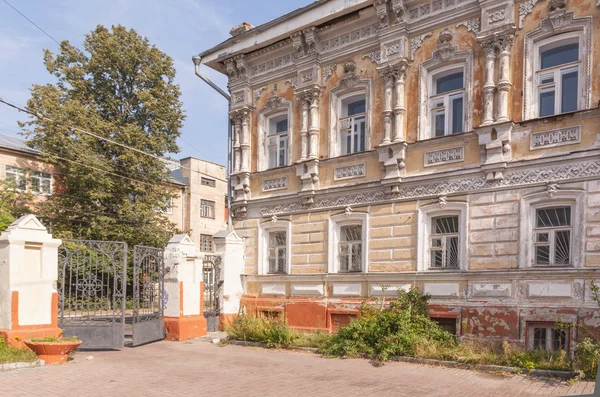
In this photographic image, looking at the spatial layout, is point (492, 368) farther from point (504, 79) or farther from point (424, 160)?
point (504, 79)

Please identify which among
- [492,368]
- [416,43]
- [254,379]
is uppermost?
[416,43]

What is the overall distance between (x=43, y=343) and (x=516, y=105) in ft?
36.7

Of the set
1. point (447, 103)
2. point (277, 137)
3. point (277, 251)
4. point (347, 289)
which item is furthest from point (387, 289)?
Result: point (277, 137)

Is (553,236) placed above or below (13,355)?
above

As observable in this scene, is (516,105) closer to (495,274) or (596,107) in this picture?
(596,107)

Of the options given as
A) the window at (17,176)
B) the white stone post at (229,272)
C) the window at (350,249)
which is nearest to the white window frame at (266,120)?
the white stone post at (229,272)

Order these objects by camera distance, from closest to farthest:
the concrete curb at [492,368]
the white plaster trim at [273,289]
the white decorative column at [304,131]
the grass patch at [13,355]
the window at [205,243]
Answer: the concrete curb at [492,368], the grass patch at [13,355], the white decorative column at [304,131], the white plaster trim at [273,289], the window at [205,243]

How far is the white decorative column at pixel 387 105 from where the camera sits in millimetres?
13133

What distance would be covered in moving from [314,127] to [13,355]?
931 centimetres

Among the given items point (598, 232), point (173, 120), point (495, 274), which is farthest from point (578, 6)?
point (173, 120)

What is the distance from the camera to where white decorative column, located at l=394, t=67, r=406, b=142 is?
12922 millimetres

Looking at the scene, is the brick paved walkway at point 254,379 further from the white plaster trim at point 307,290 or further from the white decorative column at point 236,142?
the white decorative column at point 236,142

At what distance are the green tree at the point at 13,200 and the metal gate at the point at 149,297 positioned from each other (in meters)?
13.6

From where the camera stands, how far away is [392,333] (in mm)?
11250
